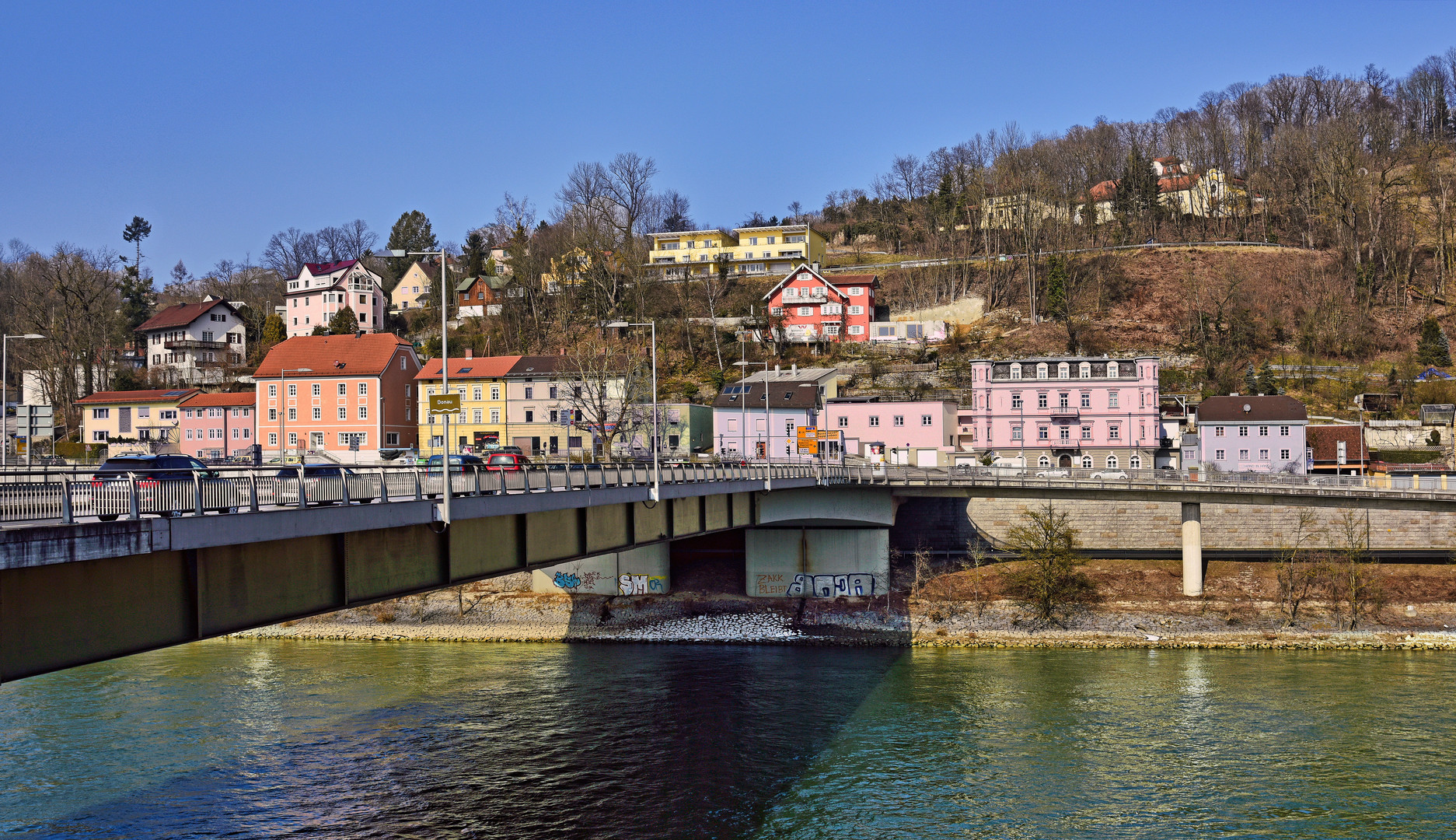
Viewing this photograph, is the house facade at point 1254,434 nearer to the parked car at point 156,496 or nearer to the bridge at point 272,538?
the bridge at point 272,538

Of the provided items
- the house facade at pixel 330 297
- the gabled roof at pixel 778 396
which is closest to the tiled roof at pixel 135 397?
the house facade at pixel 330 297

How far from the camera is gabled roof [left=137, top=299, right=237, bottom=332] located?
118188 mm

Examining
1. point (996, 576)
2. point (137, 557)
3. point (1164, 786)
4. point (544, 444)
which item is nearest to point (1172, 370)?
point (996, 576)

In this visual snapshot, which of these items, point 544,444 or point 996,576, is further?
point 544,444

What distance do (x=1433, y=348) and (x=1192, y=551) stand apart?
50732 millimetres

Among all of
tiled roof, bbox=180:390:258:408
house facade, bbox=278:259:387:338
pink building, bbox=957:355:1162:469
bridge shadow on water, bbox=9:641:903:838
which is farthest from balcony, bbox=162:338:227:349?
pink building, bbox=957:355:1162:469

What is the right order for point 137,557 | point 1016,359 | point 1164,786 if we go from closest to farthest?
point 137,557 → point 1164,786 → point 1016,359

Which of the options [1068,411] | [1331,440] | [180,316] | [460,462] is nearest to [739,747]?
[460,462]

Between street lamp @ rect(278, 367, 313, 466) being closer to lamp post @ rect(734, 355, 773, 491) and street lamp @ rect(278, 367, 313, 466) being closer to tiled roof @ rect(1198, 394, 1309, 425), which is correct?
lamp post @ rect(734, 355, 773, 491)

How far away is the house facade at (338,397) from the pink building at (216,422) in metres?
1.64

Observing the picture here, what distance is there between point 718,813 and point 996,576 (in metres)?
31.4

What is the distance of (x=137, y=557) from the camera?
17.3 m

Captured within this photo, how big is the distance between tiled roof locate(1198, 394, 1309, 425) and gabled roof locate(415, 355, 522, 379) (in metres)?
55.5

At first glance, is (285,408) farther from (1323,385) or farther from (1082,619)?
(1323,385)
